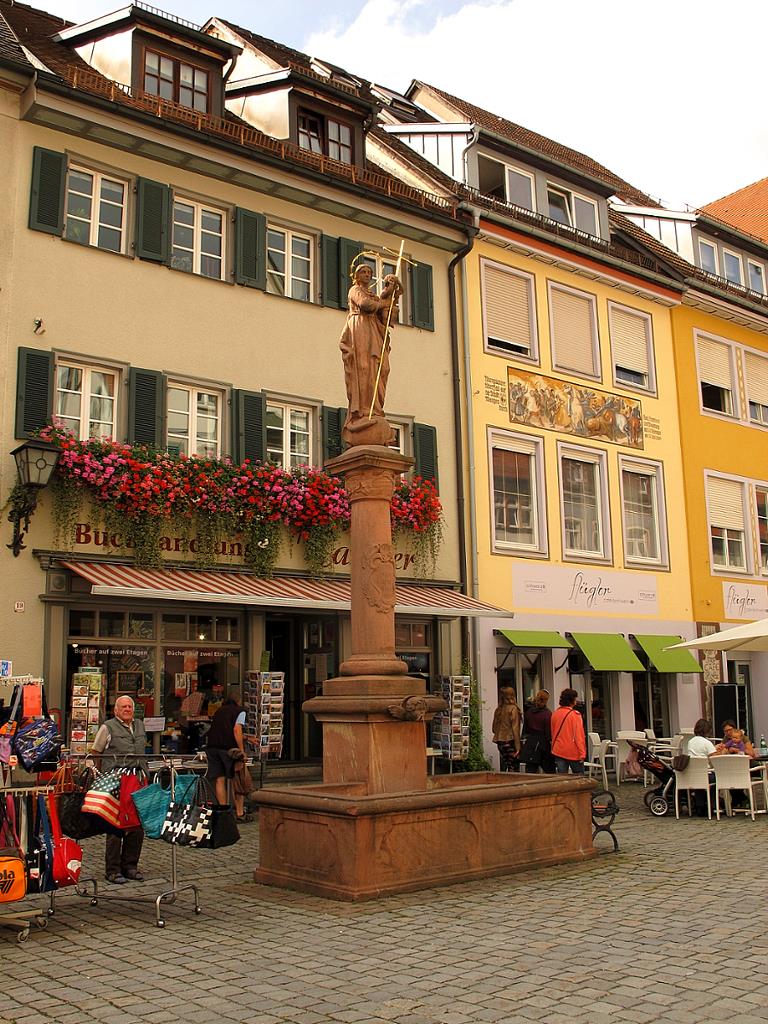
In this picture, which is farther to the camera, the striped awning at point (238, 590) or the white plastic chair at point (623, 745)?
the white plastic chair at point (623, 745)

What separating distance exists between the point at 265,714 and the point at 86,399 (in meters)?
4.70

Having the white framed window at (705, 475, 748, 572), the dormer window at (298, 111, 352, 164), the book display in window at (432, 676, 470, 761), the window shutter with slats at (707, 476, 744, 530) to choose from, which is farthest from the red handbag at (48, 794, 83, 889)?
the window shutter with slats at (707, 476, 744, 530)

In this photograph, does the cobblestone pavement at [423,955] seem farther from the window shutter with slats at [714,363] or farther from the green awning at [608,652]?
the window shutter with slats at [714,363]

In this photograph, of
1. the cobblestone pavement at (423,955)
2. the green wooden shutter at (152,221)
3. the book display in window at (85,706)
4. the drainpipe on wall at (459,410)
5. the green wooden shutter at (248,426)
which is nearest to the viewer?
the cobblestone pavement at (423,955)

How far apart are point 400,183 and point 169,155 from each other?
15.4ft

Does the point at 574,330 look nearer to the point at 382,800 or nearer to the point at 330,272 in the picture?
the point at 330,272

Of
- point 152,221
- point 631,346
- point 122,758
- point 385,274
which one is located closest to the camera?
point 122,758

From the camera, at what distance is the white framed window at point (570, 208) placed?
72.0ft

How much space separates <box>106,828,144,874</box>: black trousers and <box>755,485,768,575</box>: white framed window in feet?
58.2

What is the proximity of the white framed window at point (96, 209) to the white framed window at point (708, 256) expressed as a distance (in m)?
14.5

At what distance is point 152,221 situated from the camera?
1520cm

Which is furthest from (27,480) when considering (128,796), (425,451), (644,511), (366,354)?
(644,511)

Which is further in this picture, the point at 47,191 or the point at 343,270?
the point at 343,270

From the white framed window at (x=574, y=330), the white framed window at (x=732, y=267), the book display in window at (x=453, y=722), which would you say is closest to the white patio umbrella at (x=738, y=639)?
the book display in window at (x=453, y=722)
